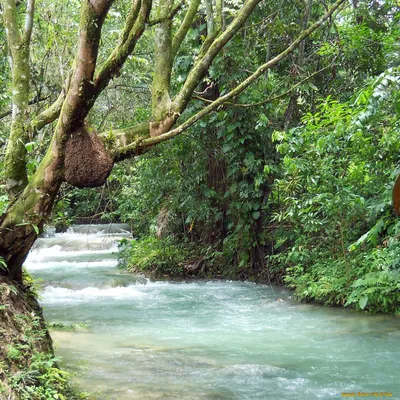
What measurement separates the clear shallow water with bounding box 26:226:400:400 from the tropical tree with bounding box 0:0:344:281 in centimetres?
161

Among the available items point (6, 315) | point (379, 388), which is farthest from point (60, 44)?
point (379, 388)

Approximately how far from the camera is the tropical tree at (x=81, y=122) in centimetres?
384

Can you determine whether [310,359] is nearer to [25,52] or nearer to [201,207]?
[25,52]

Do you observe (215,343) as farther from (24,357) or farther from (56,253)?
(56,253)

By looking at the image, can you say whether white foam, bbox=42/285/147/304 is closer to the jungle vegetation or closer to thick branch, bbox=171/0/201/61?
the jungle vegetation

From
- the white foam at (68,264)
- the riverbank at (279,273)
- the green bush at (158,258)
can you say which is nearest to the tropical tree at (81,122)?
the riverbank at (279,273)

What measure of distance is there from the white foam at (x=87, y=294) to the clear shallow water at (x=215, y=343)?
0.02m

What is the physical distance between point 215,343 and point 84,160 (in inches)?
126

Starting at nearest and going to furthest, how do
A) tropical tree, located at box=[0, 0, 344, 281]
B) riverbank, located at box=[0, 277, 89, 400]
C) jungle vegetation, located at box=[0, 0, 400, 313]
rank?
1. riverbank, located at box=[0, 277, 89, 400]
2. tropical tree, located at box=[0, 0, 344, 281]
3. jungle vegetation, located at box=[0, 0, 400, 313]

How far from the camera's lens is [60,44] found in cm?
609

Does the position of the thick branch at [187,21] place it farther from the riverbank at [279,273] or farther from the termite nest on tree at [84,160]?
the riverbank at [279,273]

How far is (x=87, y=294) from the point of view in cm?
1000

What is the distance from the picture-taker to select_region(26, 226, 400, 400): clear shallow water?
447 centimetres

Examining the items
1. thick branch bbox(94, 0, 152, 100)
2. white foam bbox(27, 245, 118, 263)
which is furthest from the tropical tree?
white foam bbox(27, 245, 118, 263)
